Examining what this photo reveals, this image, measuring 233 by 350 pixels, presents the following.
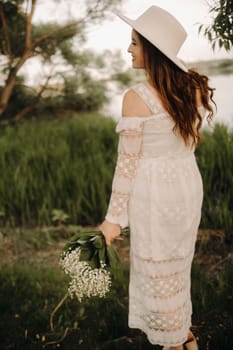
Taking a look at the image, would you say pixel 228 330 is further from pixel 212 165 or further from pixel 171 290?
pixel 212 165

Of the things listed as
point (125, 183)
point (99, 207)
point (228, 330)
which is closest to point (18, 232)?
point (99, 207)

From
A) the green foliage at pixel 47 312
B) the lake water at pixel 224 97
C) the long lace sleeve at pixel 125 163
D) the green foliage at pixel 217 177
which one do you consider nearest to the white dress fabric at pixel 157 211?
the long lace sleeve at pixel 125 163

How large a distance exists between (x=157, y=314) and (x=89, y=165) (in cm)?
246

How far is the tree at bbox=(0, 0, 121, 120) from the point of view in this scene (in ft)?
18.2

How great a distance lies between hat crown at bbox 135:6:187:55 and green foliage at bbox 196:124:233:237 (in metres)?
1.78

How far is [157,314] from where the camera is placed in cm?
221

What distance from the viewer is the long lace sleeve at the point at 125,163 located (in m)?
2.03

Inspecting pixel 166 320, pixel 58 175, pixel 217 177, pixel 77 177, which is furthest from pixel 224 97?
pixel 166 320

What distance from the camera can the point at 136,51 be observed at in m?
2.07

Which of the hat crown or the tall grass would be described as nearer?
the hat crown

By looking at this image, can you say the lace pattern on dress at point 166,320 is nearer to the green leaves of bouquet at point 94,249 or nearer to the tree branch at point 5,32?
the green leaves of bouquet at point 94,249

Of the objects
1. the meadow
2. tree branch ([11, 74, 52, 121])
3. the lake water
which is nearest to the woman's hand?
the meadow

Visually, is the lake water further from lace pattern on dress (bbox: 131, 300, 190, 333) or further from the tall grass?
lace pattern on dress (bbox: 131, 300, 190, 333)

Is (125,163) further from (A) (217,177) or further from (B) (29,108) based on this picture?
(B) (29,108)
